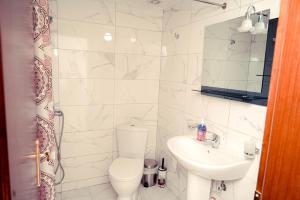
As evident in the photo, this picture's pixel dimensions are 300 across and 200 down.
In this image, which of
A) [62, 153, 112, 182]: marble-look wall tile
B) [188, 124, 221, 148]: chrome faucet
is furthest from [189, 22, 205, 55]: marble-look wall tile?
[62, 153, 112, 182]: marble-look wall tile

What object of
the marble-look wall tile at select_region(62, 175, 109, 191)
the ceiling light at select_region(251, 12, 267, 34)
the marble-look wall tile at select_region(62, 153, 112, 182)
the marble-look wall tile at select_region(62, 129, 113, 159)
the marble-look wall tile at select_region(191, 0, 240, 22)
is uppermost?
the marble-look wall tile at select_region(191, 0, 240, 22)

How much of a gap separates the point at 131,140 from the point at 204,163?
4.17 ft

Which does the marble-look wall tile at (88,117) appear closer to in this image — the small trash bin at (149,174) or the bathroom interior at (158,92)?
the bathroom interior at (158,92)

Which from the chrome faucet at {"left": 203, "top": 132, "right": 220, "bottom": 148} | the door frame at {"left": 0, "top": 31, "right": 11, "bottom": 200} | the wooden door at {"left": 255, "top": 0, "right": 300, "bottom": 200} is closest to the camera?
the door frame at {"left": 0, "top": 31, "right": 11, "bottom": 200}

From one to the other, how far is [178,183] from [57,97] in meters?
1.73

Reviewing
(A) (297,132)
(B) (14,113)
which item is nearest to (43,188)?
(B) (14,113)

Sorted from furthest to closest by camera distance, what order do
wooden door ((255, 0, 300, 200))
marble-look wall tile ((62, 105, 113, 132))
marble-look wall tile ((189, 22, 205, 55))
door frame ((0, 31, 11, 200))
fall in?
marble-look wall tile ((62, 105, 113, 132)), marble-look wall tile ((189, 22, 205, 55)), wooden door ((255, 0, 300, 200)), door frame ((0, 31, 11, 200))

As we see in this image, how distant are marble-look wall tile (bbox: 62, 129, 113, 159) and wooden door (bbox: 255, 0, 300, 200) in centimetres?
211

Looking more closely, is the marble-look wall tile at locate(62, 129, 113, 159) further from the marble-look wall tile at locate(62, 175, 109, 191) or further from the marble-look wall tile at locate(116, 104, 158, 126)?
the marble-look wall tile at locate(62, 175, 109, 191)

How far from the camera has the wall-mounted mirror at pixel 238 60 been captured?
1327 millimetres

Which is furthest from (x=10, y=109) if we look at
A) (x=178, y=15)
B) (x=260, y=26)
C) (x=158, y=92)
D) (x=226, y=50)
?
(x=158, y=92)

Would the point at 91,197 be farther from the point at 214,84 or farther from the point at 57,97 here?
the point at 214,84

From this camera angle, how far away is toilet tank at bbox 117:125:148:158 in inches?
97.3

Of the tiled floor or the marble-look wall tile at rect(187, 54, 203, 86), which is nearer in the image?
the marble-look wall tile at rect(187, 54, 203, 86)
